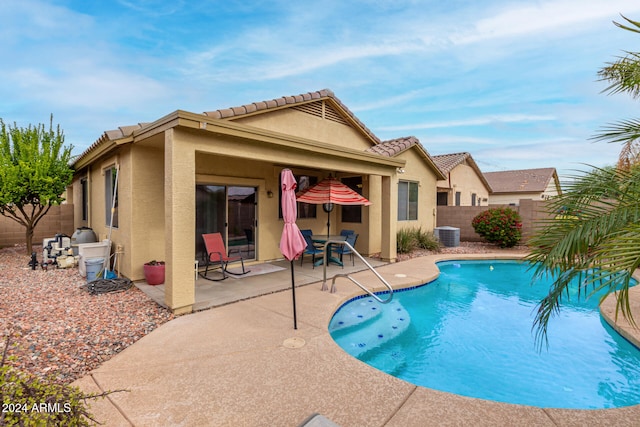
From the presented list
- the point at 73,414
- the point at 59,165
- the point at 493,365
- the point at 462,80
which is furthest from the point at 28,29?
the point at 462,80

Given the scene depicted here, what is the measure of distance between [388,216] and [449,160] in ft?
40.9

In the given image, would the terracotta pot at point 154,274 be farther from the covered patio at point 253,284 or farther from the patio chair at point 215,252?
the patio chair at point 215,252

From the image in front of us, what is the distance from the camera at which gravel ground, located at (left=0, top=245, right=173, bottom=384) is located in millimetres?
4109

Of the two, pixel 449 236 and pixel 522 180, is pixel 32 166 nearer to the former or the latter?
pixel 449 236

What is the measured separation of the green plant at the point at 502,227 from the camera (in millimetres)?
14508

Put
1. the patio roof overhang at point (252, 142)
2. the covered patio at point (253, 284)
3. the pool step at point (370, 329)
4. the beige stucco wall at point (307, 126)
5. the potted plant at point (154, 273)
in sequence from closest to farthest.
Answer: the pool step at point (370, 329), the patio roof overhang at point (252, 142), the covered patio at point (253, 284), the potted plant at point (154, 273), the beige stucco wall at point (307, 126)

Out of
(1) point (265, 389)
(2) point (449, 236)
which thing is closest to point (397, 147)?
(2) point (449, 236)

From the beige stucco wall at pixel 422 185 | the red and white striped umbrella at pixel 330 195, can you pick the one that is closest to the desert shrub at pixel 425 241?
the beige stucco wall at pixel 422 185

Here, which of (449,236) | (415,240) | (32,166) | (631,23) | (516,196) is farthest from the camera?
(516,196)

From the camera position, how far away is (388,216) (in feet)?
36.2

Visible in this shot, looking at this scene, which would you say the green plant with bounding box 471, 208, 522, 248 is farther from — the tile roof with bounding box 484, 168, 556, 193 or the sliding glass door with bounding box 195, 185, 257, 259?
the tile roof with bounding box 484, 168, 556, 193

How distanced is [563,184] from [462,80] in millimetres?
13846

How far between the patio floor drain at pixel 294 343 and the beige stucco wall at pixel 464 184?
17.0 metres

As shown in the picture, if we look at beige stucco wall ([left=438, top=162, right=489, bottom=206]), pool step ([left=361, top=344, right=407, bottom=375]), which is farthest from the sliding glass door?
beige stucco wall ([left=438, top=162, right=489, bottom=206])
